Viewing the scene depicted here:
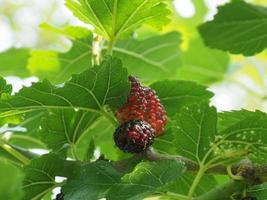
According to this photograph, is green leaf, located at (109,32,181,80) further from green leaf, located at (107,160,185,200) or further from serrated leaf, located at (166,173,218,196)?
green leaf, located at (107,160,185,200)

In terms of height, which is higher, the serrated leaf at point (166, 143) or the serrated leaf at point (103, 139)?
the serrated leaf at point (103, 139)

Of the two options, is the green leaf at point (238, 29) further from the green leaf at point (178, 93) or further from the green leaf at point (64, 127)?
the green leaf at point (64, 127)

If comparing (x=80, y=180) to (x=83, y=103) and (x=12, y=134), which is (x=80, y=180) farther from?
(x=12, y=134)

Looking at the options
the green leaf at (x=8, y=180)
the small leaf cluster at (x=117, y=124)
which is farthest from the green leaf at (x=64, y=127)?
the green leaf at (x=8, y=180)

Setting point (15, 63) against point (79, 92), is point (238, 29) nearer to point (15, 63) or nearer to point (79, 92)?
point (79, 92)

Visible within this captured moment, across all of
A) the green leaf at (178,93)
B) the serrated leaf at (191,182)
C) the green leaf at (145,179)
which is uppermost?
the green leaf at (178,93)

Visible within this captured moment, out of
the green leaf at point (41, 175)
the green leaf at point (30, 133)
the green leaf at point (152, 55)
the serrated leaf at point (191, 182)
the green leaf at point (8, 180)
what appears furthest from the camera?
the green leaf at point (152, 55)
